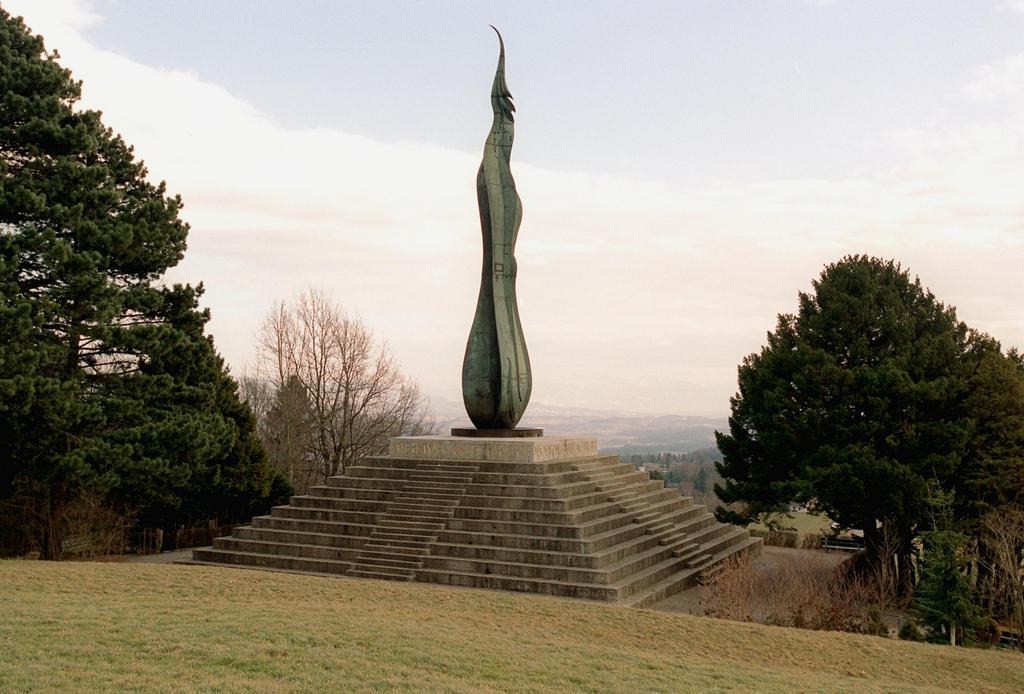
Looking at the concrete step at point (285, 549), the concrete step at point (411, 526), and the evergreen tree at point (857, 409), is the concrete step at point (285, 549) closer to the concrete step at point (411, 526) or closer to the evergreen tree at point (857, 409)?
the concrete step at point (411, 526)

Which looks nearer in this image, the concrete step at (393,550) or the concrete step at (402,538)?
the concrete step at (393,550)

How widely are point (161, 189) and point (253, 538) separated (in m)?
9.46

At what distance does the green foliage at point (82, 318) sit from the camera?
18547 mm

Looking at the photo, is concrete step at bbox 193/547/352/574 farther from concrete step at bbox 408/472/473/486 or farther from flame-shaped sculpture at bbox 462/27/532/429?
flame-shaped sculpture at bbox 462/27/532/429

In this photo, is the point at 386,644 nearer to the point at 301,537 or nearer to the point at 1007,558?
the point at 301,537

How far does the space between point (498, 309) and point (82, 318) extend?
427 inches

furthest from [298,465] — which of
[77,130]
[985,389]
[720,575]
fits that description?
[985,389]

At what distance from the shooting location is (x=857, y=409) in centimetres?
2344

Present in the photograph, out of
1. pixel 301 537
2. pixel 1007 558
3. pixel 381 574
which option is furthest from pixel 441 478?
pixel 1007 558

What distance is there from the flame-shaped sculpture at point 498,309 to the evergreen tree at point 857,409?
7.36 m

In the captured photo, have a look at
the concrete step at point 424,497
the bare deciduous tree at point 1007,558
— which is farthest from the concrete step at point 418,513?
the bare deciduous tree at point 1007,558

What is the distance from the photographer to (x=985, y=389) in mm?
22484

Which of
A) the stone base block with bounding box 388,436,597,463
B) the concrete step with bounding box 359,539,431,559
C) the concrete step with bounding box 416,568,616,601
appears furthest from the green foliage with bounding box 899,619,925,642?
the concrete step with bounding box 359,539,431,559

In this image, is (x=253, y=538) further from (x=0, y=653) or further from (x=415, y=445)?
(x=0, y=653)
